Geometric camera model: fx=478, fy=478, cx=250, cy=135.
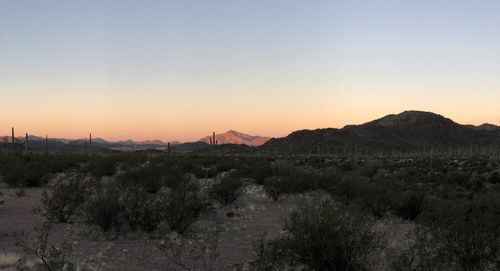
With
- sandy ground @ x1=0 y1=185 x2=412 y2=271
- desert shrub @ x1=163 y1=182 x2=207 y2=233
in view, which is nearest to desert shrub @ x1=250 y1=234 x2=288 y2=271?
sandy ground @ x1=0 y1=185 x2=412 y2=271

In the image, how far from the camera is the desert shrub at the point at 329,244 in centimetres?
800

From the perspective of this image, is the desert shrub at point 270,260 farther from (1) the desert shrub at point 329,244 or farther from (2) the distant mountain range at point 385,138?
(2) the distant mountain range at point 385,138

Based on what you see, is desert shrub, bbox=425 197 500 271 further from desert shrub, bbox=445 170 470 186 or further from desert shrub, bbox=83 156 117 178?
desert shrub, bbox=445 170 470 186

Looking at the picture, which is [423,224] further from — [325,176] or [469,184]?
[469,184]

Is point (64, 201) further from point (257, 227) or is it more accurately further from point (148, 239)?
point (257, 227)

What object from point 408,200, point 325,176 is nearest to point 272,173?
point 325,176

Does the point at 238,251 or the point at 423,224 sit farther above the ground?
the point at 423,224

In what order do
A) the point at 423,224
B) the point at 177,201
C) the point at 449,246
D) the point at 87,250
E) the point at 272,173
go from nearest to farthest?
the point at 449,246 < the point at 423,224 < the point at 87,250 < the point at 177,201 < the point at 272,173

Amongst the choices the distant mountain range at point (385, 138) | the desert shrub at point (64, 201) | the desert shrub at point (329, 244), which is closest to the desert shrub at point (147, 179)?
the desert shrub at point (64, 201)

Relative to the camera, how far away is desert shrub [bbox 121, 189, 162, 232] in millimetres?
11766

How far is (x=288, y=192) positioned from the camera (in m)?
19.9

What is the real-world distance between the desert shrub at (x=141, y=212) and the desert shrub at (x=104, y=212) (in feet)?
0.78

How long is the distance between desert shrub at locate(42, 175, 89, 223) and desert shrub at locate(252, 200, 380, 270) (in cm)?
691

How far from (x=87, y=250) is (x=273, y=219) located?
20.4 feet
